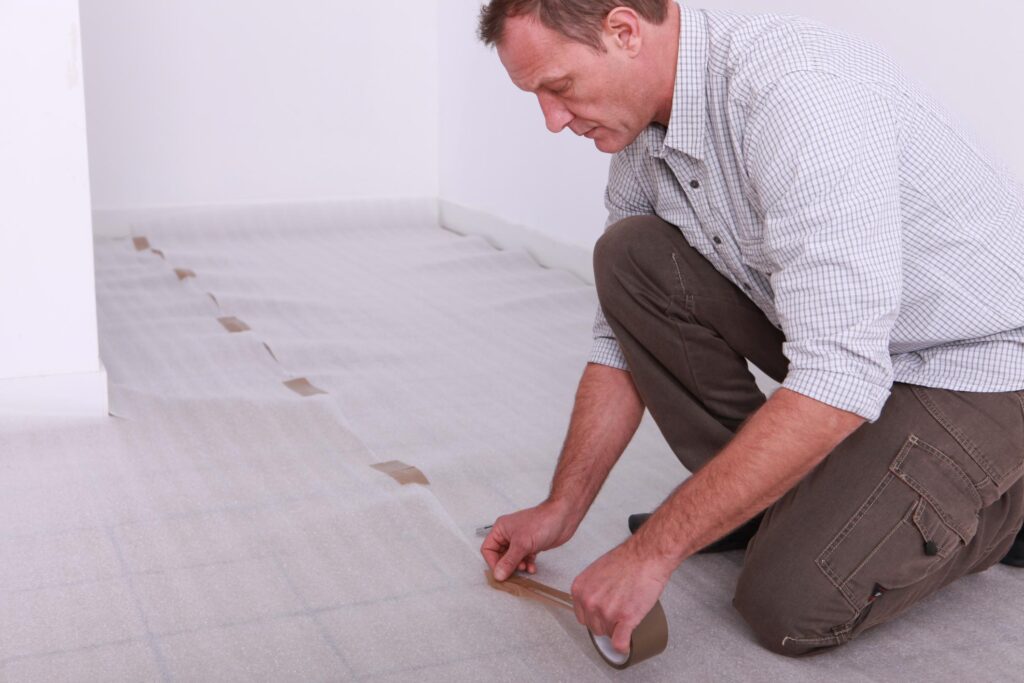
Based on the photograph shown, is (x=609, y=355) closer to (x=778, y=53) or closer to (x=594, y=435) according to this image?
(x=594, y=435)

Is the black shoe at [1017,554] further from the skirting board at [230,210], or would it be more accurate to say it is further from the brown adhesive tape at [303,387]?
the skirting board at [230,210]

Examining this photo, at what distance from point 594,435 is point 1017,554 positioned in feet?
2.19

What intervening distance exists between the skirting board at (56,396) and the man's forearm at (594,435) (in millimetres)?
1105

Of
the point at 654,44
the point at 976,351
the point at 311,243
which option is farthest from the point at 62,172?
the point at 311,243

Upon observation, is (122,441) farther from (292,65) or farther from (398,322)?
(292,65)

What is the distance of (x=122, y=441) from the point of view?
7.13 feet

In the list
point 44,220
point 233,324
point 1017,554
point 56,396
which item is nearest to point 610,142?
point 1017,554

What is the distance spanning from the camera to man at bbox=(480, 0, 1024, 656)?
122cm

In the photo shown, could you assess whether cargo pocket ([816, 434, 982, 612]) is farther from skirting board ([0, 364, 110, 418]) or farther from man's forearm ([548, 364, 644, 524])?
skirting board ([0, 364, 110, 418])

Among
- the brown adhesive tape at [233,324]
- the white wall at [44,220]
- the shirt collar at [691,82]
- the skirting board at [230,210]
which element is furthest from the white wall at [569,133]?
the white wall at [44,220]

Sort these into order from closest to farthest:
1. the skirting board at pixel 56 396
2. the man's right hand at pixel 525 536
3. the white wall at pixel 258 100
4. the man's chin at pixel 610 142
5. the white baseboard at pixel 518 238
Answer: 1. the man's chin at pixel 610 142
2. the man's right hand at pixel 525 536
3. the skirting board at pixel 56 396
4. the white baseboard at pixel 518 238
5. the white wall at pixel 258 100

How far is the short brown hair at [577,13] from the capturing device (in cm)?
131

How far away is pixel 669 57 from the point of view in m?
1.38

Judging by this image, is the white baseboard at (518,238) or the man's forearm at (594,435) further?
the white baseboard at (518,238)
